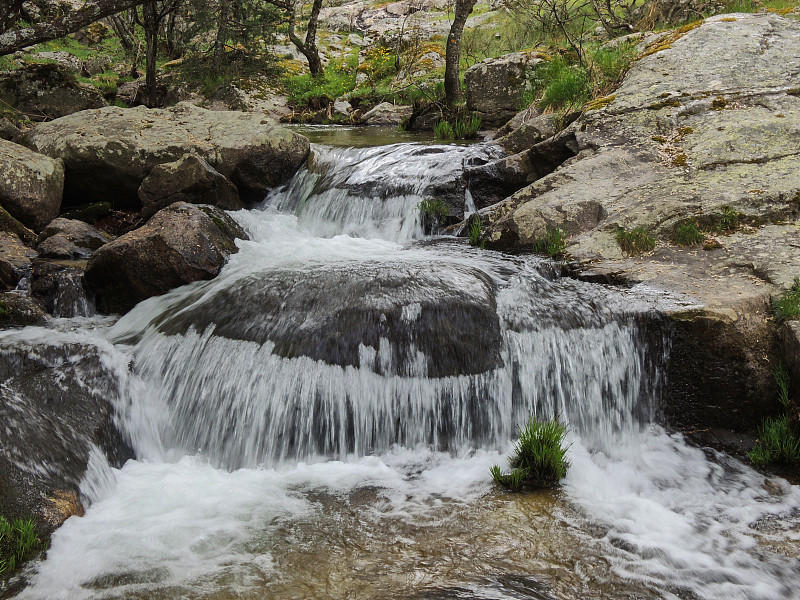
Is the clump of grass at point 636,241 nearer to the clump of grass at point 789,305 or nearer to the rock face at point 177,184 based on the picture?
the clump of grass at point 789,305

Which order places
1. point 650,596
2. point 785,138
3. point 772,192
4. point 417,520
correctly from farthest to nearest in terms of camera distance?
point 785,138 < point 772,192 < point 417,520 < point 650,596

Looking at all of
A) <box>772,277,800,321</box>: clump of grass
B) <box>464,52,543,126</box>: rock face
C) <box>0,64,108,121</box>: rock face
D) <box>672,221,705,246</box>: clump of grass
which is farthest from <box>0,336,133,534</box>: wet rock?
<box>0,64,108,121</box>: rock face

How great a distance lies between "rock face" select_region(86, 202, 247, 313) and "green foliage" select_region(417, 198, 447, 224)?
3.11 metres

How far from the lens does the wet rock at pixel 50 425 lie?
351 cm

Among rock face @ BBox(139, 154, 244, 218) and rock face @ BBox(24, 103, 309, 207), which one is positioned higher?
rock face @ BBox(24, 103, 309, 207)

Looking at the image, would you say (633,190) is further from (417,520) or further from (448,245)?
(417,520)

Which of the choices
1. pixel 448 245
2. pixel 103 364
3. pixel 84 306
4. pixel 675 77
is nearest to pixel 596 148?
pixel 675 77

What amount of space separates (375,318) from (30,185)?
22.7 feet

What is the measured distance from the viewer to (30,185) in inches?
334

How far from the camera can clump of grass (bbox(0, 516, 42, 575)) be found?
303cm

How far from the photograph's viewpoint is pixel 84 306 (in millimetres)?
6941

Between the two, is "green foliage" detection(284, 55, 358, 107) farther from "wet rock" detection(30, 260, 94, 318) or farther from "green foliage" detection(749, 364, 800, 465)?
"green foliage" detection(749, 364, 800, 465)

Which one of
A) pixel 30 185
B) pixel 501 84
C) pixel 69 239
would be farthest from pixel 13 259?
pixel 501 84

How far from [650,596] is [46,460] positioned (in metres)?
4.00
